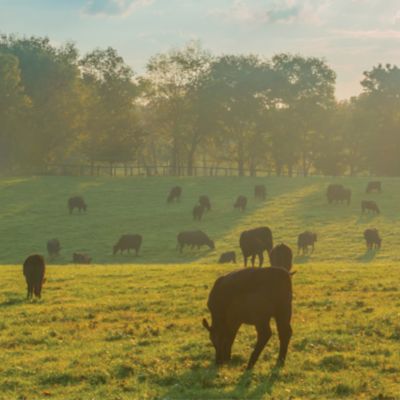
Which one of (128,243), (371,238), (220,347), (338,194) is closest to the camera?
(220,347)

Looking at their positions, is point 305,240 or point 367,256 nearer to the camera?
point 367,256

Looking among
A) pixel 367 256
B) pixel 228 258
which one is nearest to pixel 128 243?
pixel 228 258

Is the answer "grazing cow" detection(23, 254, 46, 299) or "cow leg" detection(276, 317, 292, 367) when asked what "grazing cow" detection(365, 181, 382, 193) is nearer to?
"grazing cow" detection(23, 254, 46, 299)

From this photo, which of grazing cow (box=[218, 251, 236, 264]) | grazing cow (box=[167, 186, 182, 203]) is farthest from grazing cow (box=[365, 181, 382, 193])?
grazing cow (box=[218, 251, 236, 264])

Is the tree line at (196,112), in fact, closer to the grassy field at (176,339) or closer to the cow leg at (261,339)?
the grassy field at (176,339)

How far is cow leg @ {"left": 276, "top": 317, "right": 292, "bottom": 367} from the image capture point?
1079 centimetres

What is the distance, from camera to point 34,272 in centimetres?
1942

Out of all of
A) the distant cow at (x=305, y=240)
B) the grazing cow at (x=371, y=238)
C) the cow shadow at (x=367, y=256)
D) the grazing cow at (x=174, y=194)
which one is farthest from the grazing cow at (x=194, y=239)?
the grazing cow at (x=174, y=194)

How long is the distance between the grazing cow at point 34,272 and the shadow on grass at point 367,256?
22377mm

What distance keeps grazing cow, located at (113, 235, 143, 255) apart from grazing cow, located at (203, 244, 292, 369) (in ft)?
103

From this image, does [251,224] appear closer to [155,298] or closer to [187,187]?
[187,187]

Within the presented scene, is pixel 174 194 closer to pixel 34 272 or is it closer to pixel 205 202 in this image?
pixel 205 202

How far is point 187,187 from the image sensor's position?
7156cm

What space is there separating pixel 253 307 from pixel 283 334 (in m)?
0.72
